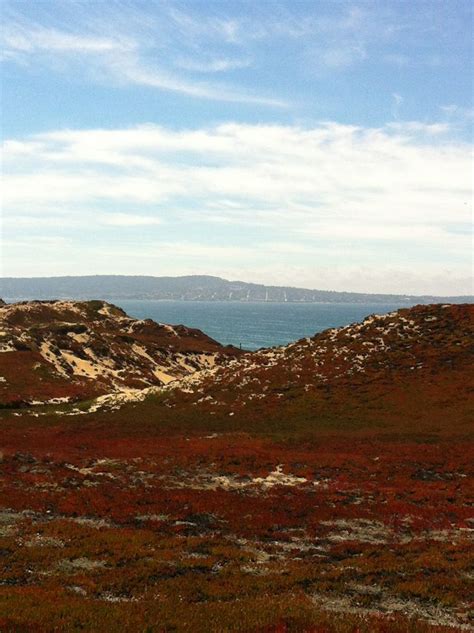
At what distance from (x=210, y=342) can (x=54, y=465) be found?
12812 centimetres

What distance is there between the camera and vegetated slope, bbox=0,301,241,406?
81.0 metres

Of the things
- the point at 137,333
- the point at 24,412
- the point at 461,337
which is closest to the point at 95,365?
the point at 24,412

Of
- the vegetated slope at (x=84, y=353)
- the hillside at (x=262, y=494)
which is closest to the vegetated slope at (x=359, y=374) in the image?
the hillside at (x=262, y=494)

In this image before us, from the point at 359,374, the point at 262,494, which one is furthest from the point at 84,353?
the point at 262,494

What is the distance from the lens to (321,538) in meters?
23.3

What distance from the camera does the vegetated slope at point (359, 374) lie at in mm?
59781

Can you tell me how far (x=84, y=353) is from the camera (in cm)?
10981

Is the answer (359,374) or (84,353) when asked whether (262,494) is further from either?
(84,353)

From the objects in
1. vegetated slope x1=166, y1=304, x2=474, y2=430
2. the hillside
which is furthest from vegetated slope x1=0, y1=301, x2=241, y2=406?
vegetated slope x1=166, y1=304, x2=474, y2=430

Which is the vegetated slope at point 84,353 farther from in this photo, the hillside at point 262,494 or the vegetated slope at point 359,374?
the vegetated slope at point 359,374

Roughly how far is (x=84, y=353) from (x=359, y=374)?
2631 inches

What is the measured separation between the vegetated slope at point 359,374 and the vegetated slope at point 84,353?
916 inches

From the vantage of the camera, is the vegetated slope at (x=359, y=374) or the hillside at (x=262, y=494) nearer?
the hillside at (x=262, y=494)

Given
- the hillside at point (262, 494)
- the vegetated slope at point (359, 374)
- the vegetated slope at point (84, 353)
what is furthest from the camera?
the vegetated slope at point (84, 353)
